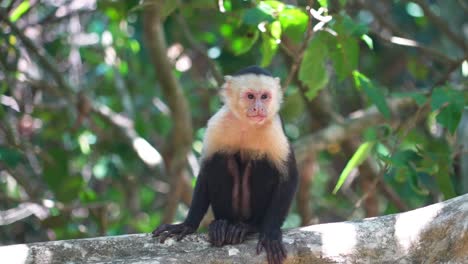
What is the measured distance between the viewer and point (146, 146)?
17.8 ft

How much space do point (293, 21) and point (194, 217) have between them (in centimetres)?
112

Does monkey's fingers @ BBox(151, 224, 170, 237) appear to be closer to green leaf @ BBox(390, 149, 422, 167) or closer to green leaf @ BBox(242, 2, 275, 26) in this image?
green leaf @ BBox(242, 2, 275, 26)

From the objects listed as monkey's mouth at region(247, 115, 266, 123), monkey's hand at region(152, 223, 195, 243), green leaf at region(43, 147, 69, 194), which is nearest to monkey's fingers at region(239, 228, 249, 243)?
monkey's hand at region(152, 223, 195, 243)

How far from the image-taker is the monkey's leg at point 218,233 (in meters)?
3.10

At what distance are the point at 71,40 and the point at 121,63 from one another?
0.55m

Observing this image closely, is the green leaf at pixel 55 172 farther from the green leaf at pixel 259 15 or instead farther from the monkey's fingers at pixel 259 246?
the monkey's fingers at pixel 259 246

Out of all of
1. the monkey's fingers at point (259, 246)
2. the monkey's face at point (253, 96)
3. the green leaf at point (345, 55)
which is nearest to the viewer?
the monkey's fingers at point (259, 246)

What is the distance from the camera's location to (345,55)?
13.1 feet

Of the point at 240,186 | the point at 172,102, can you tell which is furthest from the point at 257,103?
the point at 172,102

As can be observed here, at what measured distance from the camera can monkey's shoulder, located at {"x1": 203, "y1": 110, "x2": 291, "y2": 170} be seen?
149 inches

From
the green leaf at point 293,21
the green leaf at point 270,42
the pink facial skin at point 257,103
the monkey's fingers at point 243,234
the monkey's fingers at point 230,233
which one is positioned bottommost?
the monkey's fingers at point 243,234

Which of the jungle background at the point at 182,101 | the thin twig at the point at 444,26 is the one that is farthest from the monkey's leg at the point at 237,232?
the thin twig at the point at 444,26

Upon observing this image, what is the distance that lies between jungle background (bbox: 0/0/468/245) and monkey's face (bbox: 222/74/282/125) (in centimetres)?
18

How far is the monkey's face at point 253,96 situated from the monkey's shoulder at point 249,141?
→ 58mm
